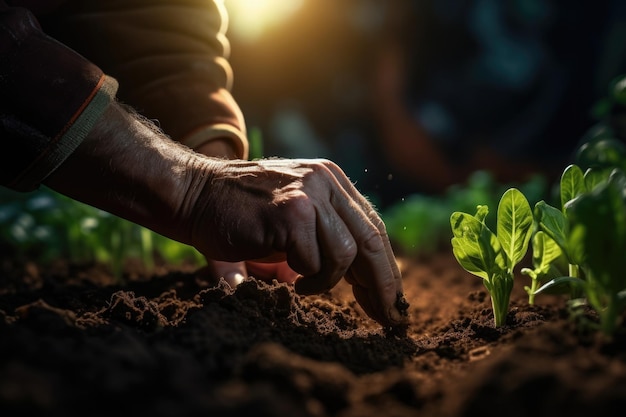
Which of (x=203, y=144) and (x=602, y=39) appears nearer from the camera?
(x=203, y=144)

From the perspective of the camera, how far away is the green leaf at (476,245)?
1.91 metres

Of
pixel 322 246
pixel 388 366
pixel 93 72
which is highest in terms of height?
pixel 93 72

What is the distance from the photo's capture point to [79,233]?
3.93 metres

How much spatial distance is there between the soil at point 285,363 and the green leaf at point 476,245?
7.5 inches

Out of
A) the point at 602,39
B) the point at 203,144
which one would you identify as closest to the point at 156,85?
the point at 203,144

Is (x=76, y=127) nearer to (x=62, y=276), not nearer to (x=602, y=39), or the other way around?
(x=62, y=276)

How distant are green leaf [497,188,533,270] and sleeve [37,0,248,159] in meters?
1.22

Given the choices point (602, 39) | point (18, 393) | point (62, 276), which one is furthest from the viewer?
point (602, 39)

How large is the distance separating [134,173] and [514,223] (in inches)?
48.3

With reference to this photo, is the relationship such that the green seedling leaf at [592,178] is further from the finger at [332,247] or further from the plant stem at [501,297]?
the finger at [332,247]

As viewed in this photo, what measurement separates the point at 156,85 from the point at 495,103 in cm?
665

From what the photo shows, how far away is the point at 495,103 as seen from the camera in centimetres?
845

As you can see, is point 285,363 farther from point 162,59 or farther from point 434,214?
point 434,214

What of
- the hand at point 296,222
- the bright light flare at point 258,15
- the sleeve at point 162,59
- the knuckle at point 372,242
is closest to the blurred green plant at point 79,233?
the sleeve at point 162,59
